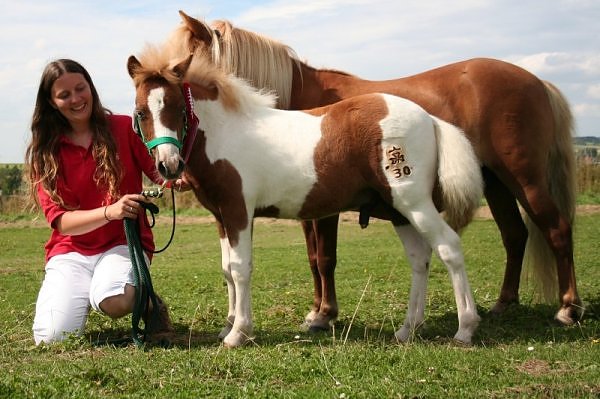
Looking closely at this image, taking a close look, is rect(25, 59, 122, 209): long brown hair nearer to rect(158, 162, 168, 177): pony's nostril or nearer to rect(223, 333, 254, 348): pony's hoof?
rect(158, 162, 168, 177): pony's nostril

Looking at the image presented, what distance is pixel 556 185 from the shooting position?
6324mm

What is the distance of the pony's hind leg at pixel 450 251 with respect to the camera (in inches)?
189

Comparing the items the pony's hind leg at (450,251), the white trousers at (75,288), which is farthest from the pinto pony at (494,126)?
the white trousers at (75,288)

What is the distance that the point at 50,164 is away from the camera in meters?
5.16

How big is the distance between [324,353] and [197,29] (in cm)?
350

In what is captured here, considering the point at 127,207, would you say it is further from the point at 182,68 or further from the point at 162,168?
the point at 182,68

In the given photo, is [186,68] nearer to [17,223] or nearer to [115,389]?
[115,389]

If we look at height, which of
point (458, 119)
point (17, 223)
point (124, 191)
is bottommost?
point (17, 223)

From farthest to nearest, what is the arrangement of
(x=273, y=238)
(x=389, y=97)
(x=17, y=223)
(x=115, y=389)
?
1. (x=17, y=223)
2. (x=273, y=238)
3. (x=389, y=97)
4. (x=115, y=389)

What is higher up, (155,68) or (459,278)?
(155,68)

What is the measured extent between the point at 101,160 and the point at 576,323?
4.10 meters

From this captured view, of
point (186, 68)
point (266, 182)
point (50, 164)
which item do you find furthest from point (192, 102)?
point (50, 164)

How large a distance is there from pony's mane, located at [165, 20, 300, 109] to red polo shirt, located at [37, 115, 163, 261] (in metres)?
1.35

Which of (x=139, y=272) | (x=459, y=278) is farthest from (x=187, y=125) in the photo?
(x=459, y=278)
